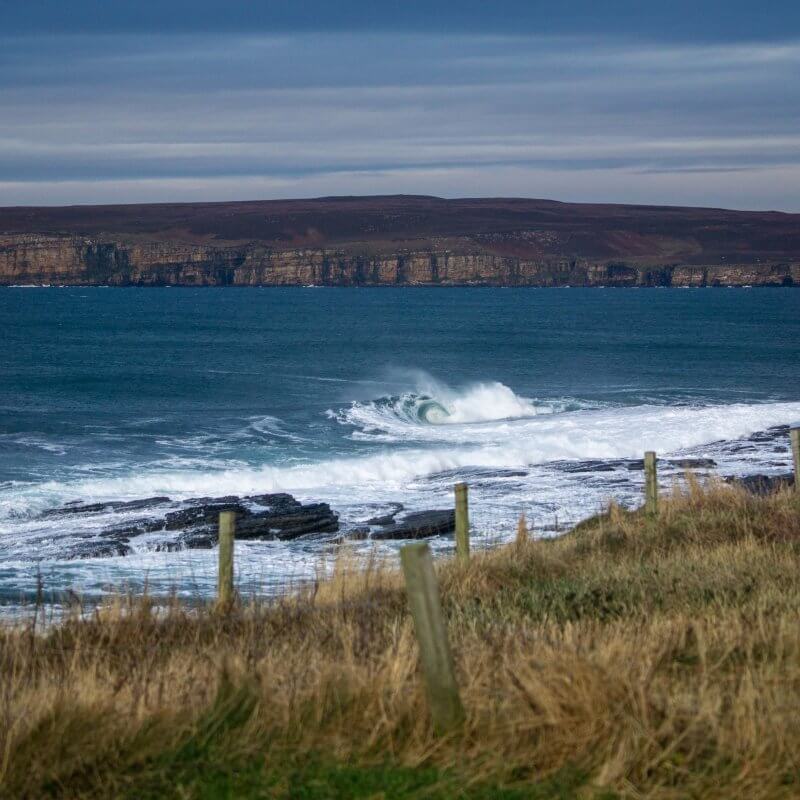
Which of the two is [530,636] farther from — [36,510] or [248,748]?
[36,510]

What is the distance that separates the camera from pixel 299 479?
26.5 metres

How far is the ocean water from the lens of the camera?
18734mm

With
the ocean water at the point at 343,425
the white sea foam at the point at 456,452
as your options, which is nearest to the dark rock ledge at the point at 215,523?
the ocean water at the point at 343,425

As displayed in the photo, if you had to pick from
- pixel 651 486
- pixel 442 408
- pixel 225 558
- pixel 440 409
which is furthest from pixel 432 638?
pixel 442 408

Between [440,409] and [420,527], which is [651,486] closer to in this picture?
[420,527]

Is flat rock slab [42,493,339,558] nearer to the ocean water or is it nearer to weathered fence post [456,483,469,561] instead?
the ocean water

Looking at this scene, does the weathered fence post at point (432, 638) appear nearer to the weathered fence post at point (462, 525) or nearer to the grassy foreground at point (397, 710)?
the grassy foreground at point (397, 710)

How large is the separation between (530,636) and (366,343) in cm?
6757

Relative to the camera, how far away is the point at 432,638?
18.6 ft

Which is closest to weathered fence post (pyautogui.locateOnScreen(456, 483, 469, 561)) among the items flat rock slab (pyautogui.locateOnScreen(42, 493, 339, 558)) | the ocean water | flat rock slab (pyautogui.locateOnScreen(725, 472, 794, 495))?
the ocean water

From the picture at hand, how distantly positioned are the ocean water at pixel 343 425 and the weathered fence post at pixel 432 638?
3.97 meters

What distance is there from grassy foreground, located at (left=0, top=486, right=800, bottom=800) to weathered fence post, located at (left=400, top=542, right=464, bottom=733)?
0.31 ft

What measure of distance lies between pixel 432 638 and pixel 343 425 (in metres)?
30.2

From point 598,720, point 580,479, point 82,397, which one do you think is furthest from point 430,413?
point 598,720
